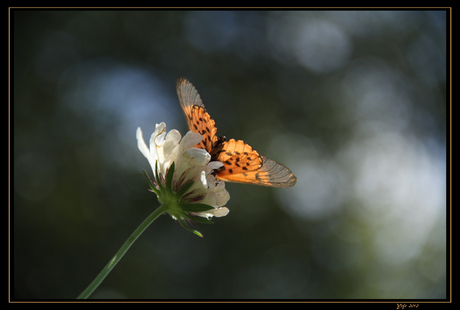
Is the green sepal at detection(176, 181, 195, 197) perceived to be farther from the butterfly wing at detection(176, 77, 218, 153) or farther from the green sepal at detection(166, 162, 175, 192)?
the butterfly wing at detection(176, 77, 218, 153)

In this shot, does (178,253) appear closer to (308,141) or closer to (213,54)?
(308,141)

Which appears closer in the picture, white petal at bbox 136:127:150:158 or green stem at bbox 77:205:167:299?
Answer: green stem at bbox 77:205:167:299

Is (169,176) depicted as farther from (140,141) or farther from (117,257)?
(117,257)

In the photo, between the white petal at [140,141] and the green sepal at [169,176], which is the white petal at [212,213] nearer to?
the green sepal at [169,176]

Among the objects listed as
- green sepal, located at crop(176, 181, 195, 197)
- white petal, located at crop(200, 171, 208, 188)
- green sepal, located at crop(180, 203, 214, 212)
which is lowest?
green sepal, located at crop(180, 203, 214, 212)

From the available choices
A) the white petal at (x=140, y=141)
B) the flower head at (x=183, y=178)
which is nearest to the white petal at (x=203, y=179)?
the flower head at (x=183, y=178)

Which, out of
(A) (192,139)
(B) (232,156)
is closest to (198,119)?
(A) (192,139)

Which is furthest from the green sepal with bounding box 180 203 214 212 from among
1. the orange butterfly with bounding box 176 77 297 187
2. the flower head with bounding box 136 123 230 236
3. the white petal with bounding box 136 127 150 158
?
the white petal with bounding box 136 127 150 158
